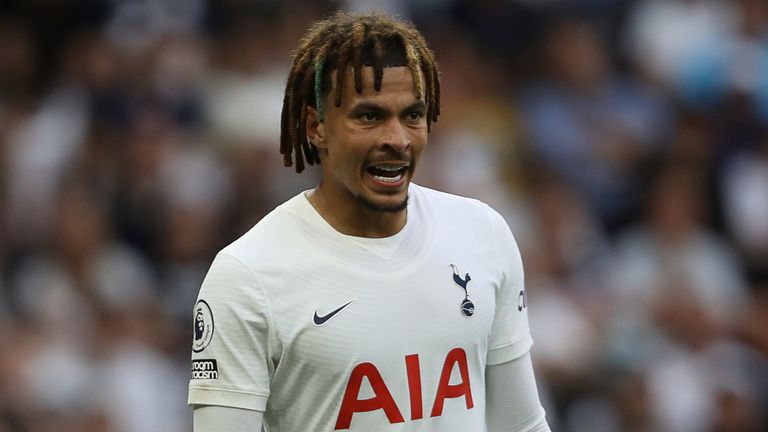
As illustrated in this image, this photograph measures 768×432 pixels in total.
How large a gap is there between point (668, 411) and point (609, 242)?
1184mm

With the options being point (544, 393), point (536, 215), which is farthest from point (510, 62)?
point (544, 393)

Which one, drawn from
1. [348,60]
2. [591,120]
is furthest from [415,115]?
[591,120]

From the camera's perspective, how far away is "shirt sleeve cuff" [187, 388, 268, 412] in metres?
3.63

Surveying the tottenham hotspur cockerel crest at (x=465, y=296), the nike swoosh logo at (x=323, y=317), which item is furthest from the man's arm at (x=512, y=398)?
the nike swoosh logo at (x=323, y=317)

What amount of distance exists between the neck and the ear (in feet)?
0.50

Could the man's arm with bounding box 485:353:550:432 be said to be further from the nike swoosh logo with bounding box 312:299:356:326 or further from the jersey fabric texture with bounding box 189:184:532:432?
the nike swoosh logo with bounding box 312:299:356:326

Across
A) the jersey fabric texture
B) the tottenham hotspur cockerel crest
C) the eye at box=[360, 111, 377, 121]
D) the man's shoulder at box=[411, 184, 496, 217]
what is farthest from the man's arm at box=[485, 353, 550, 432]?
the eye at box=[360, 111, 377, 121]

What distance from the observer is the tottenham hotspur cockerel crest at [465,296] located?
3.84 meters

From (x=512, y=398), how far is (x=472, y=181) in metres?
4.47

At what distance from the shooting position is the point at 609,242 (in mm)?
Answer: 8500

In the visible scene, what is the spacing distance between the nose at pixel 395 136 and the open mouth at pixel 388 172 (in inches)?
2.6

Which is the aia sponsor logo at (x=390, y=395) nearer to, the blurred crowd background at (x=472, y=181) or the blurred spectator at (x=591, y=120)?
the blurred crowd background at (x=472, y=181)

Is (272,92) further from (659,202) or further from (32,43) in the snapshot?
(659,202)

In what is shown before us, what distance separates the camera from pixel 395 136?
3.66 m
